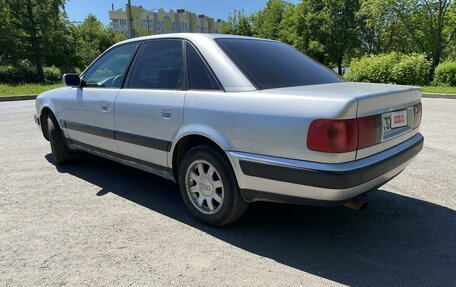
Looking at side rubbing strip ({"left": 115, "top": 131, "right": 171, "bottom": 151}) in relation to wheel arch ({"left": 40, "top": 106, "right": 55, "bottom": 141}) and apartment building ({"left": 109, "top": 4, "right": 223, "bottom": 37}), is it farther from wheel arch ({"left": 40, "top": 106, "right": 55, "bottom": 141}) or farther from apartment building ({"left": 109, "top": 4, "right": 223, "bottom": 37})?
apartment building ({"left": 109, "top": 4, "right": 223, "bottom": 37})

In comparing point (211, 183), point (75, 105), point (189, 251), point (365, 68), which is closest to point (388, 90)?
point (211, 183)

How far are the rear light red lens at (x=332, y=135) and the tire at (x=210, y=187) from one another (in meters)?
0.77

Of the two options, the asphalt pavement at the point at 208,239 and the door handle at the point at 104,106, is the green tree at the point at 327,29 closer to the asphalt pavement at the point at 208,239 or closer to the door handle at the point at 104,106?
the asphalt pavement at the point at 208,239

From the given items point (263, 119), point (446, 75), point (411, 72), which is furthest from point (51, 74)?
point (263, 119)

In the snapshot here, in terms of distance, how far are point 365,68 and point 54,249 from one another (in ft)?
59.6

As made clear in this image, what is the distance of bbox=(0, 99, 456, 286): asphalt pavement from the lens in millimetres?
2604

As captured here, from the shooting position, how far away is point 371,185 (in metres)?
2.82

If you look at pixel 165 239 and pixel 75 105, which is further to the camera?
pixel 75 105

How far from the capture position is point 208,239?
3131 millimetres

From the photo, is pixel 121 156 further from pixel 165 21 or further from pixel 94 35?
pixel 165 21

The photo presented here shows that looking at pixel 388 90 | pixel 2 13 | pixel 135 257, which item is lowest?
pixel 135 257

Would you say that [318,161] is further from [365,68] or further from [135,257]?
[365,68]

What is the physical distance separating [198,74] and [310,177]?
4.45ft

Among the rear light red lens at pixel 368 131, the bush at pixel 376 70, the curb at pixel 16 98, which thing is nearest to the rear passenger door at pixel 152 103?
the rear light red lens at pixel 368 131
